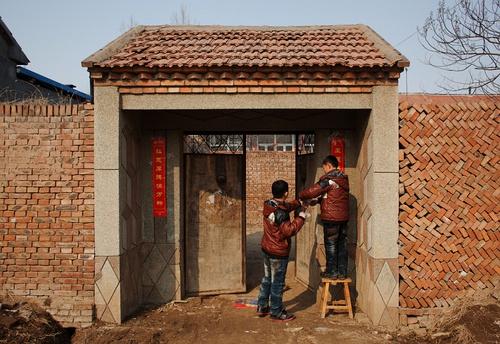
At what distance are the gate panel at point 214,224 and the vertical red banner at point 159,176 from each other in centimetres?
54

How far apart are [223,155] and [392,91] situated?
297 cm

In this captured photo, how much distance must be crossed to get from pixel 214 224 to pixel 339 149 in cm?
245

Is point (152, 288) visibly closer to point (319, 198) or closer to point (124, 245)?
point (124, 245)

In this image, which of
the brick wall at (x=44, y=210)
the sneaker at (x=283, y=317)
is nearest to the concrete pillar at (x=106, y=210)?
the brick wall at (x=44, y=210)

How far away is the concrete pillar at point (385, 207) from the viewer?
19.1 feet

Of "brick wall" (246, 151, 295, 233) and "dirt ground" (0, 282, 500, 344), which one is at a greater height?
"brick wall" (246, 151, 295, 233)

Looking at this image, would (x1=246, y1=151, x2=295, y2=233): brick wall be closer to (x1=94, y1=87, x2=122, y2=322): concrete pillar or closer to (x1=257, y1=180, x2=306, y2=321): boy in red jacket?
(x1=257, y1=180, x2=306, y2=321): boy in red jacket

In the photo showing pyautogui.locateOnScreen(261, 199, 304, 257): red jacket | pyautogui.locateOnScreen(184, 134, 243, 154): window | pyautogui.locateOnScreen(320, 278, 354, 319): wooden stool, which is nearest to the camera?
pyautogui.locateOnScreen(261, 199, 304, 257): red jacket

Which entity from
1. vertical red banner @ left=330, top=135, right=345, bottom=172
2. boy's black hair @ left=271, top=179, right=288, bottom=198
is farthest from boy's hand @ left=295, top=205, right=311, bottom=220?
vertical red banner @ left=330, top=135, right=345, bottom=172

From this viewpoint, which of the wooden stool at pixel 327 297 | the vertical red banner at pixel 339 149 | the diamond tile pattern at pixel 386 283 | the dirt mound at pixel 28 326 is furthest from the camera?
the vertical red banner at pixel 339 149

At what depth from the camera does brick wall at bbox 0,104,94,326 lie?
19.4ft

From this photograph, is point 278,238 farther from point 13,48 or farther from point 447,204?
point 13,48

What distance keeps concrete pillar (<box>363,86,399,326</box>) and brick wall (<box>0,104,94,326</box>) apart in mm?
3890

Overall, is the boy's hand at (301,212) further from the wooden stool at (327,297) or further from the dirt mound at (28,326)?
the dirt mound at (28,326)
